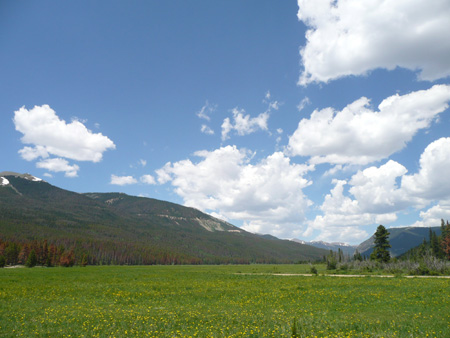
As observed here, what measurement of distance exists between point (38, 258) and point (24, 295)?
382 ft

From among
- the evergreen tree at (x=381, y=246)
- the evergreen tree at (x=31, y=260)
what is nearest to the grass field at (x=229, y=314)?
the evergreen tree at (x=381, y=246)

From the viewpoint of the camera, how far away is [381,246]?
83438mm

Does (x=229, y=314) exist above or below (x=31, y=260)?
above

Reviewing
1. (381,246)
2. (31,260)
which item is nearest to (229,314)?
(381,246)

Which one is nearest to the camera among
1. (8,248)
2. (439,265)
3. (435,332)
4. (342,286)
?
(435,332)

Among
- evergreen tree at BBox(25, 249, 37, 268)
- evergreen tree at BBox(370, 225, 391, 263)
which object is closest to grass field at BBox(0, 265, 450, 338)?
evergreen tree at BBox(370, 225, 391, 263)

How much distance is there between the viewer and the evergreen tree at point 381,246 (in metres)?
81.1

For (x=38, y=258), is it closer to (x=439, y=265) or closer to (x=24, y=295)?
(x=24, y=295)

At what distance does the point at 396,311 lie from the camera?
2095cm

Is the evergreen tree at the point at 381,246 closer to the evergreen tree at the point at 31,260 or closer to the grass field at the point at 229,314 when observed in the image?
the grass field at the point at 229,314

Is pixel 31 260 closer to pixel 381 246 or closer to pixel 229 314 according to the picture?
pixel 229 314

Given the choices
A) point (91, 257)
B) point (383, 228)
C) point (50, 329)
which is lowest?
point (91, 257)

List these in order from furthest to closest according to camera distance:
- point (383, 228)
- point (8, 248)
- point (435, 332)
→ point (8, 248)
point (383, 228)
point (435, 332)

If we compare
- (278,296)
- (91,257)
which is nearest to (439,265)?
(278,296)
